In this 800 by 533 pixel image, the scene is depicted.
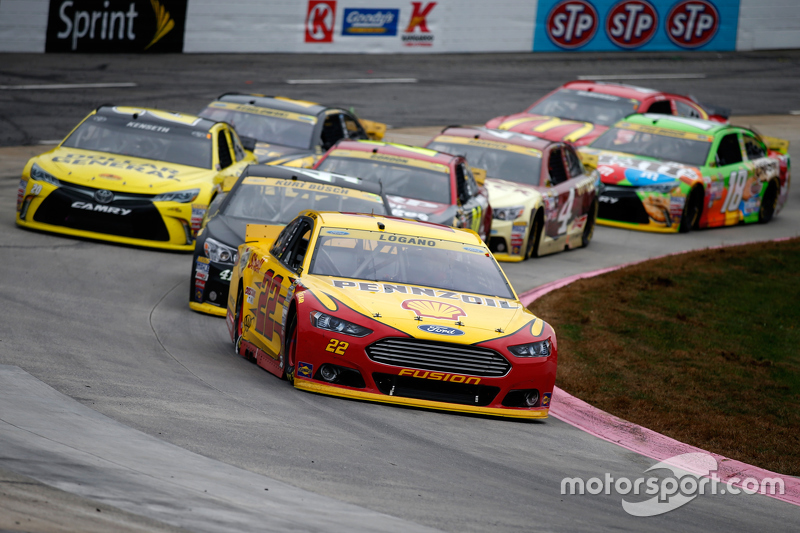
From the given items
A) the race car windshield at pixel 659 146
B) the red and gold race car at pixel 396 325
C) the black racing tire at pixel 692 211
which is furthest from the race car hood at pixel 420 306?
the race car windshield at pixel 659 146

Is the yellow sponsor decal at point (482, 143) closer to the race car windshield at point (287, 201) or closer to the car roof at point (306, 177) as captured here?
the car roof at point (306, 177)

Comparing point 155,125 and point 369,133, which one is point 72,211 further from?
point 369,133

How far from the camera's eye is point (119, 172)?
547 inches

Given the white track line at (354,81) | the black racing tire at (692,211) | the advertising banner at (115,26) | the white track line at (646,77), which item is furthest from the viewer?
the white track line at (646,77)

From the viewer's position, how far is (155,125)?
49.8 ft

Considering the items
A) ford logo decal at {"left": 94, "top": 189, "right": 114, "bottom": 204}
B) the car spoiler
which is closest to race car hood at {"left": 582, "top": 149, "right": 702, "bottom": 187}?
ford logo decal at {"left": 94, "top": 189, "right": 114, "bottom": 204}

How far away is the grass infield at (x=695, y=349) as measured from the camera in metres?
8.69

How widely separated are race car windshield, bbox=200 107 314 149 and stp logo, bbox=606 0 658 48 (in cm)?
1991

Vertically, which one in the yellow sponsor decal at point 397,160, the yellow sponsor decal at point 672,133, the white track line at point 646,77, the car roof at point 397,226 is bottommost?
the yellow sponsor decal at point 397,160

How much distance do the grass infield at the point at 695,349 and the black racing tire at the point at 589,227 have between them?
168 cm

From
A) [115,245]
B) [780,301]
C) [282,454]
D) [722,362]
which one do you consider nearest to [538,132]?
[780,301]

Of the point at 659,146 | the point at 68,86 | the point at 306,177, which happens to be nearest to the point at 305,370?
the point at 306,177

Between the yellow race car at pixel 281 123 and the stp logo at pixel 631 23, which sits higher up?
the stp logo at pixel 631 23

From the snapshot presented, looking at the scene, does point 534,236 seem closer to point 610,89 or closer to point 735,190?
point 735,190
